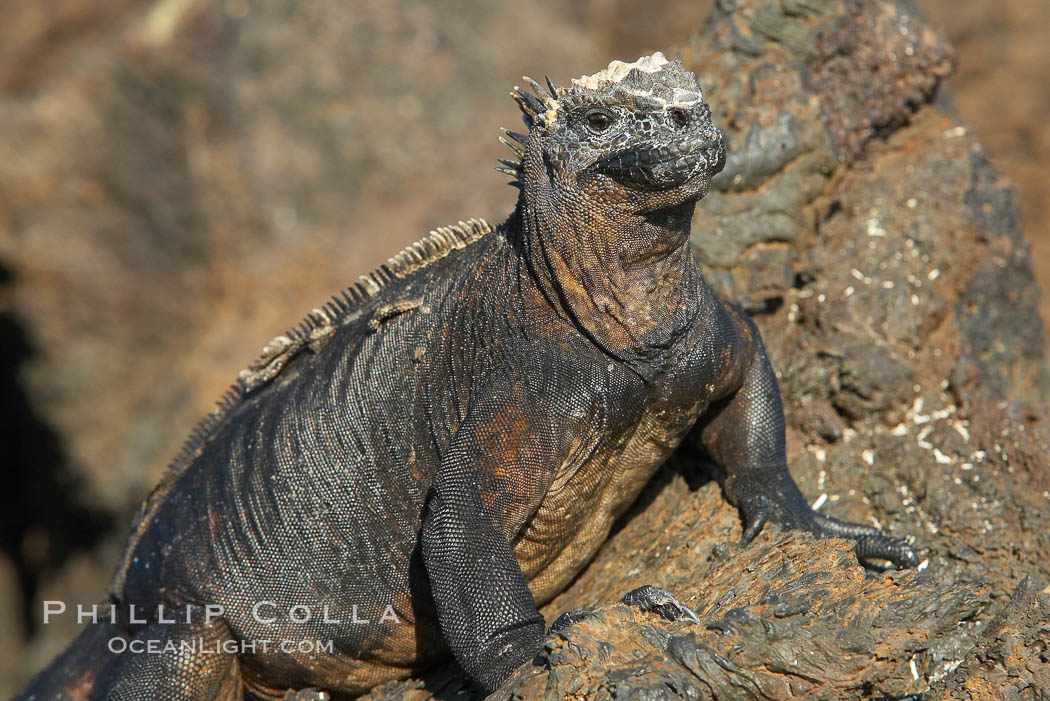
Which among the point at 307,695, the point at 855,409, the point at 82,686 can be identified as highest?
the point at 82,686

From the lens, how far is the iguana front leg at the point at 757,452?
370 centimetres

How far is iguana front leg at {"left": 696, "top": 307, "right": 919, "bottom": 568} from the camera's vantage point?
3.70 metres

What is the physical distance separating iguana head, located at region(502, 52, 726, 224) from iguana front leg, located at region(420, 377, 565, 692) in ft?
2.11

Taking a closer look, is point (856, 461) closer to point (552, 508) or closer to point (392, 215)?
point (552, 508)

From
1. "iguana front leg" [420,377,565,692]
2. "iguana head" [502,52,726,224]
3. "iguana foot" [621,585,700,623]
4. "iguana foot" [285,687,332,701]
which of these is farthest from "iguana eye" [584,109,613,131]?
"iguana foot" [285,687,332,701]

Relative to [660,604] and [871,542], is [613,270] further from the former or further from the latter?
[871,542]

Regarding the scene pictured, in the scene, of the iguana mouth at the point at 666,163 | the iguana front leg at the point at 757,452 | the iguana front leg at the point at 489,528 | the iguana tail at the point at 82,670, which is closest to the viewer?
the iguana mouth at the point at 666,163

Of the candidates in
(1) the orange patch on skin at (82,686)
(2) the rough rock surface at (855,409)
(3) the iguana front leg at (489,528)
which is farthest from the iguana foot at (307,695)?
(3) the iguana front leg at (489,528)

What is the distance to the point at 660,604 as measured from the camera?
3043 mm

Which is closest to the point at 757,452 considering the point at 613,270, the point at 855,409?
the point at 855,409

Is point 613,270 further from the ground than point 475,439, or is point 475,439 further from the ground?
point 613,270

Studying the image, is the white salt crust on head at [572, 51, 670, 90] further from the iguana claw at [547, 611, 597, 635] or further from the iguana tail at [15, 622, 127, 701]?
the iguana tail at [15, 622, 127, 701]

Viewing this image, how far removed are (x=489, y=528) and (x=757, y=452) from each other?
103cm

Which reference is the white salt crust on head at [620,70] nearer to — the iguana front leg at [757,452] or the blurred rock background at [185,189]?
the iguana front leg at [757,452]
